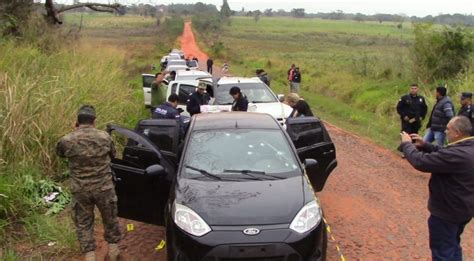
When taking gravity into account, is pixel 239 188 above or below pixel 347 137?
above

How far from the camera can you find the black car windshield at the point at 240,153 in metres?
5.29

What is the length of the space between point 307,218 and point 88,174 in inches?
92.1

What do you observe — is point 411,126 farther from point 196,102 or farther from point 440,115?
point 196,102

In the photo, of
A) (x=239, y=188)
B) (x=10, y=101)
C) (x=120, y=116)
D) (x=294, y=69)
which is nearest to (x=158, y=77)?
(x=120, y=116)

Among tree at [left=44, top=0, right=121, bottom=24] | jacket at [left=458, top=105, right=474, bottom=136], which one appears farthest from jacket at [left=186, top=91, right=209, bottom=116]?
tree at [left=44, top=0, right=121, bottom=24]

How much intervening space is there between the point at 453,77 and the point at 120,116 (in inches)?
514

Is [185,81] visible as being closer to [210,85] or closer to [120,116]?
[210,85]

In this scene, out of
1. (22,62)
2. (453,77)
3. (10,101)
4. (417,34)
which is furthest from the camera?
(417,34)

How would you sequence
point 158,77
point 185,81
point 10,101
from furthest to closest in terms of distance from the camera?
point 185,81, point 158,77, point 10,101

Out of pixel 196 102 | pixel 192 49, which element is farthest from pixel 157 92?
pixel 192 49

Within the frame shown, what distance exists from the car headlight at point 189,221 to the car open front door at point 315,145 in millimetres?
2477

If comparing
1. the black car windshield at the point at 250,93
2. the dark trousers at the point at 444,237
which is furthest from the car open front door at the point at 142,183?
the black car windshield at the point at 250,93

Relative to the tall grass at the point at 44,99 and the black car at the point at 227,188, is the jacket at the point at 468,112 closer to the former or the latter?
the black car at the point at 227,188

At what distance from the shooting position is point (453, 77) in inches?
704
